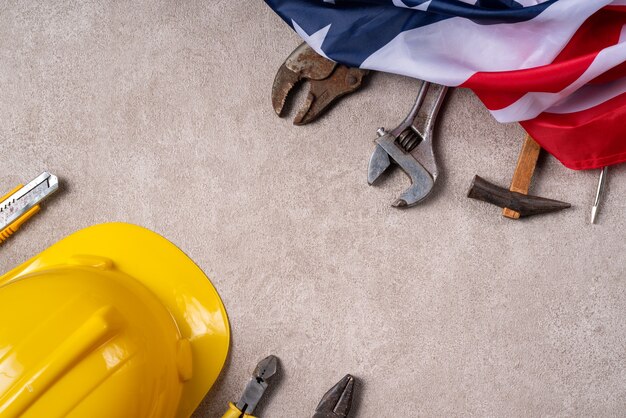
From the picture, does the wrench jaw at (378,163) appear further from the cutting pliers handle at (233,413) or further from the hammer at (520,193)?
the cutting pliers handle at (233,413)

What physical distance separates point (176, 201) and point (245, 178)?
0.44 ft

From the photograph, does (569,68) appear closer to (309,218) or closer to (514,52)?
(514,52)

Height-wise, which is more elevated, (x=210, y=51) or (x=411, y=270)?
(x=210, y=51)

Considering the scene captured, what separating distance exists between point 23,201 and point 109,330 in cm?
39

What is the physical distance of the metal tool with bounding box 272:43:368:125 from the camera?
1094 mm

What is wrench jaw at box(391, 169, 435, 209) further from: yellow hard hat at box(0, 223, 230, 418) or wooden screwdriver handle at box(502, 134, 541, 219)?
yellow hard hat at box(0, 223, 230, 418)

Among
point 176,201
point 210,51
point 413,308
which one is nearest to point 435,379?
point 413,308

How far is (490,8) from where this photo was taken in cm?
98

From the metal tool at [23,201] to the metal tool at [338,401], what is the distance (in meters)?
0.61

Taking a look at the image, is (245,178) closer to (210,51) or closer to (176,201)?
(176,201)

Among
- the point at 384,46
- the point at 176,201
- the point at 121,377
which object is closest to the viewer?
the point at 121,377

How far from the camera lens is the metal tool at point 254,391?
108 centimetres

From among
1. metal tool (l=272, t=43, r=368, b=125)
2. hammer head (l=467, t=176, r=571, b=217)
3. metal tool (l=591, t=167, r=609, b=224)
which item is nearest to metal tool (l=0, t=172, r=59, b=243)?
metal tool (l=272, t=43, r=368, b=125)

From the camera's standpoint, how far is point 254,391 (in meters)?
1.08
